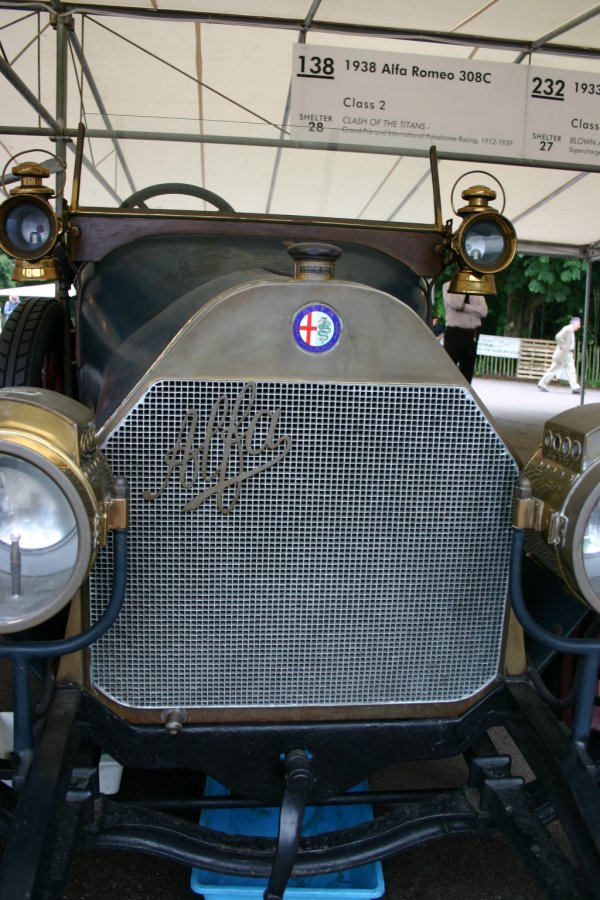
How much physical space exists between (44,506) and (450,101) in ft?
19.6

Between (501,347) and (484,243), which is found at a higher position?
(484,243)

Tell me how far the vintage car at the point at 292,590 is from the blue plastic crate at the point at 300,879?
180 millimetres

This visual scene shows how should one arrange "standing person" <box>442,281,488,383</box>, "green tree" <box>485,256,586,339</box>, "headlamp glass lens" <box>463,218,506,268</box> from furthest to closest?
"green tree" <box>485,256,586,339</box> < "standing person" <box>442,281,488,383</box> < "headlamp glass lens" <box>463,218,506,268</box>

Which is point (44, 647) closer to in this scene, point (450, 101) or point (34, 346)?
point (34, 346)

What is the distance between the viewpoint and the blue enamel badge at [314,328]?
1.35 meters

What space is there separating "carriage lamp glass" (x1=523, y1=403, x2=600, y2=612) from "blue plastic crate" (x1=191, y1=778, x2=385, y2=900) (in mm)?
829

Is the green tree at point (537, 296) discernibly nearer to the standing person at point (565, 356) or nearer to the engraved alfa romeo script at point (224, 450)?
the standing person at point (565, 356)

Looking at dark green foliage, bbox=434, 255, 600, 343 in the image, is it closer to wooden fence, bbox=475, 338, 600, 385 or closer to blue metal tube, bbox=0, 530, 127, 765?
wooden fence, bbox=475, 338, 600, 385

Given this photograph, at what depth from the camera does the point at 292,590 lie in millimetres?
→ 1464

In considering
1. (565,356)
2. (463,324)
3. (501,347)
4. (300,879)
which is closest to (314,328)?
(300,879)

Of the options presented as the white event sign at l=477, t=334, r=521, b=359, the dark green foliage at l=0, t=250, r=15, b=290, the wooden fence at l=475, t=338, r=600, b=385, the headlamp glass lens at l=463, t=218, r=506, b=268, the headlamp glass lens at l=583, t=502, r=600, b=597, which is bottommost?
the wooden fence at l=475, t=338, r=600, b=385

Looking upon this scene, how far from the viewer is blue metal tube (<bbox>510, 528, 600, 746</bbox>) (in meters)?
1.40

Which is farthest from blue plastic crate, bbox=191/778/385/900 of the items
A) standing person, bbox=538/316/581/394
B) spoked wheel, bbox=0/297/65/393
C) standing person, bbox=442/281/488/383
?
standing person, bbox=538/316/581/394

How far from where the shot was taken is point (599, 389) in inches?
780
